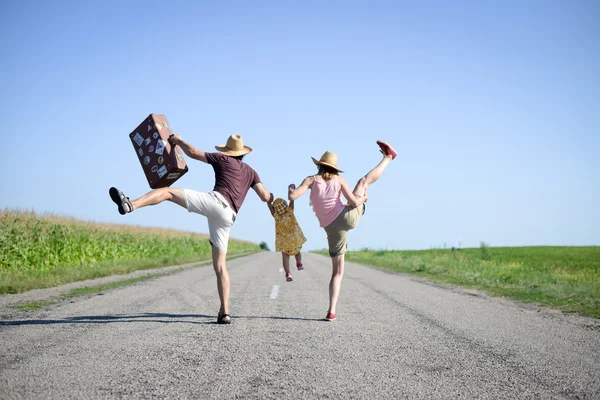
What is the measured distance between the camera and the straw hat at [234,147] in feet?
21.8

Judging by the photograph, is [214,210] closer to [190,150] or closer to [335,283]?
[190,150]

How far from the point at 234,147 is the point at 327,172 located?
4.24 ft

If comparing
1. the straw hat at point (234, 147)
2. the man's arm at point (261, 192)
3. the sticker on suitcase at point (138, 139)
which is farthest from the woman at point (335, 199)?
the sticker on suitcase at point (138, 139)

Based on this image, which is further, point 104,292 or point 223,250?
point 104,292

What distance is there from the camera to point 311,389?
3.74 metres

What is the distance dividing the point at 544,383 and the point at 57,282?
11722mm

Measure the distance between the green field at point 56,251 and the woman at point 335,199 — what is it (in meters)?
7.60

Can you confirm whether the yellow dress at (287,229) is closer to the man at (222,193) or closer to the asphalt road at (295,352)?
the asphalt road at (295,352)

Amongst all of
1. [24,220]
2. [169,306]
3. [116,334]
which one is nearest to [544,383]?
[116,334]

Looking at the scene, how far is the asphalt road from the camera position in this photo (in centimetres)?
376

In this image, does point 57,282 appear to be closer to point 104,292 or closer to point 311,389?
point 104,292

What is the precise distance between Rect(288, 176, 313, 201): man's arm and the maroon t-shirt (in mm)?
632

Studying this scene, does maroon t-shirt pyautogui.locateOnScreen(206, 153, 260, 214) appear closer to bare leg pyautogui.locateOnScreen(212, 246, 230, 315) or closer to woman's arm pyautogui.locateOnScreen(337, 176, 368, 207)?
bare leg pyautogui.locateOnScreen(212, 246, 230, 315)

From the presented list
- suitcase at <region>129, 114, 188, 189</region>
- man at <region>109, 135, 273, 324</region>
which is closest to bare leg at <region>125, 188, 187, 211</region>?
man at <region>109, 135, 273, 324</region>
